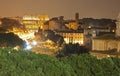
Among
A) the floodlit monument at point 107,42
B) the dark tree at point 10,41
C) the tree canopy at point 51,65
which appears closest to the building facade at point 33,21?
the dark tree at point 10,41

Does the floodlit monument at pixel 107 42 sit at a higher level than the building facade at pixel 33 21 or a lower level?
higher

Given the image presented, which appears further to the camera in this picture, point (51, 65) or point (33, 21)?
point (33, 21)

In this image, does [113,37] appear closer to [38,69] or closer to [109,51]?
[109,51]

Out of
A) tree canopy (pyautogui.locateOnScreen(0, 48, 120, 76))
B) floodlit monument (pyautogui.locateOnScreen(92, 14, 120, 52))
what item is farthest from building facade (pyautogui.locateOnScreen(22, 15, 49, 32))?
tree canopy (pyautogui.locateOnScreen(0, 48, 120, 76))

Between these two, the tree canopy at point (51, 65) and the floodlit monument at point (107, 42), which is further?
the floodlit monument at point (107, 42)

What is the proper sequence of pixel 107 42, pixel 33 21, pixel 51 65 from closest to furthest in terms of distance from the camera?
pixel 51 65, pixel 107 42, pixel 33 21

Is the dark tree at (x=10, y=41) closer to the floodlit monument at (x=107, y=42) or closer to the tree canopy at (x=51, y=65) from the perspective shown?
the floodlit monument at (x=107, y=42)

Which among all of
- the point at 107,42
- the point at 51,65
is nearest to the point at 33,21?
the point at 107,42

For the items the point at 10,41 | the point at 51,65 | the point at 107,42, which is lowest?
the point at 10,41

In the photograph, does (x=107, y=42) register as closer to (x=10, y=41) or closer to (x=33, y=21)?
(x=10, y=41)

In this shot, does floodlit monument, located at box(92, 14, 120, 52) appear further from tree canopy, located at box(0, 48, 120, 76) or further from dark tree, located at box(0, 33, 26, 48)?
tree canopy, located at box(0, 48, 120, 76)

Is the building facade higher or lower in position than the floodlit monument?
lower

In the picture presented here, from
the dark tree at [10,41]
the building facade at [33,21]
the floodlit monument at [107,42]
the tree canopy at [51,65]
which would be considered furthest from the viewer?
the building facade at [33,21]

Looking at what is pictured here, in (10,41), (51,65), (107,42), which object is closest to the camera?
(51,65)
